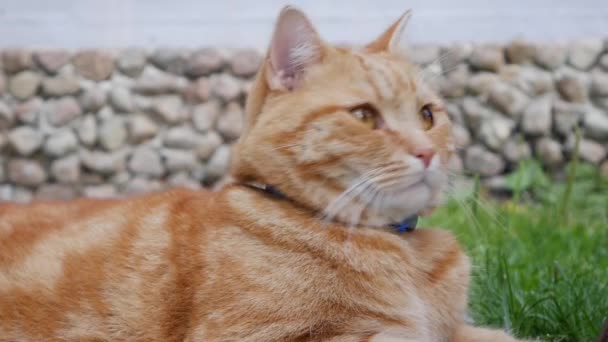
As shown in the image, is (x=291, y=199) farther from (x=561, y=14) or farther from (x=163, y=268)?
(x=561, y=14)

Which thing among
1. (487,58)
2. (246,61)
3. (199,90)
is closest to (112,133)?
(199,90)

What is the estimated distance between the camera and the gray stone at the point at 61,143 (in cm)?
549

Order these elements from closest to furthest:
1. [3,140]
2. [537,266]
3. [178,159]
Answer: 1. [537,266]
2. [3,140]
3. [178,159]

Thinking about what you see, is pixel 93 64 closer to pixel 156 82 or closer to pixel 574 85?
pixel 156 82

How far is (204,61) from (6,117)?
5.23 ft

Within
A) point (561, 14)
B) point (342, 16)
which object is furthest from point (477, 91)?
point (342, 16)

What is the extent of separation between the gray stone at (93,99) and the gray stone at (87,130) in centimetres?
8

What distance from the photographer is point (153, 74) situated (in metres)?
5.58

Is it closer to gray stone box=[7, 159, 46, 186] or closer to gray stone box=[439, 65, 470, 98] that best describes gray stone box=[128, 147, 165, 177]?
gray stone box=[7, 159, 46, 186]

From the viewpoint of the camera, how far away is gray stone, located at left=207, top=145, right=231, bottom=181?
566cm

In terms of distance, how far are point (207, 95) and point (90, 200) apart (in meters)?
3.63

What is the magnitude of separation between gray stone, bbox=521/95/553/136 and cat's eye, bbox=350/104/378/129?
173 inches

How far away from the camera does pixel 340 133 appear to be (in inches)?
64.3

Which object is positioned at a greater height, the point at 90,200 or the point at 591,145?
the point at 90,200
